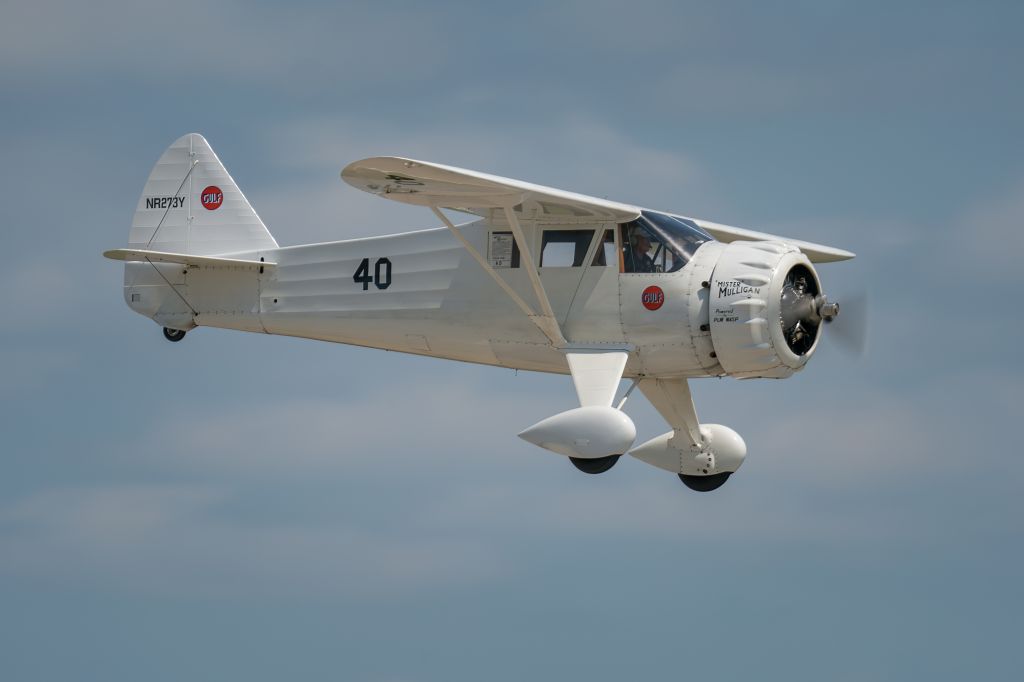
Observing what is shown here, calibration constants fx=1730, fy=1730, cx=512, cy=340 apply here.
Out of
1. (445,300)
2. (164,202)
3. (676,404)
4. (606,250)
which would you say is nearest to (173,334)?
(164,202)

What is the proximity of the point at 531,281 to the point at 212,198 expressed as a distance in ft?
18.5

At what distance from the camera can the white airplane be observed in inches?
737

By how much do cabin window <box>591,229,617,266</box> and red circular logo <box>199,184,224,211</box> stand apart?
604 centimetres

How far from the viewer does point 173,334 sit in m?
22.5

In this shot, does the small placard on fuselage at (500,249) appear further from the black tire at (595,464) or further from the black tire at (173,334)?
the black tire at (173,334)

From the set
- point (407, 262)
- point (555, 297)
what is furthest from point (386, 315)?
point (555, 297)

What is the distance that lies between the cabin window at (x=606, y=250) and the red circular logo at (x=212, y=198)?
6.04 m

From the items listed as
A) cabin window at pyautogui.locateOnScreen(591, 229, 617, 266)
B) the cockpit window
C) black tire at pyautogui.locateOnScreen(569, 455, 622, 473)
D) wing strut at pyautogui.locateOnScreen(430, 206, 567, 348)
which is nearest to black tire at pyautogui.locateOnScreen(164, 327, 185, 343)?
Answer: wing strut at pyautogui.locateOnScreen(430, 206, 567, 348)

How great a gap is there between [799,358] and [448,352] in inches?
166

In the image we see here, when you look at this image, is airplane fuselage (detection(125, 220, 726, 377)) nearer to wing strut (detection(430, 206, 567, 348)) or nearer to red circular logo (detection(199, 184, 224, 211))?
wing strut (detection(430, 206, 567, 348))

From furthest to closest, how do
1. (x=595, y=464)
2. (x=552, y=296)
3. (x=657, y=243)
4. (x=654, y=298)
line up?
(x=552, y=296)
(x=657, y=243)
(x=654, y=298)
(x=595, y=464)

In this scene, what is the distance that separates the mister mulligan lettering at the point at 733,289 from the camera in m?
18.7

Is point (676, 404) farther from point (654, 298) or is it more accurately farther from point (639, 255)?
point (639, 255)

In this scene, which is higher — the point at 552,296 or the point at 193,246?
the point at 193,246
